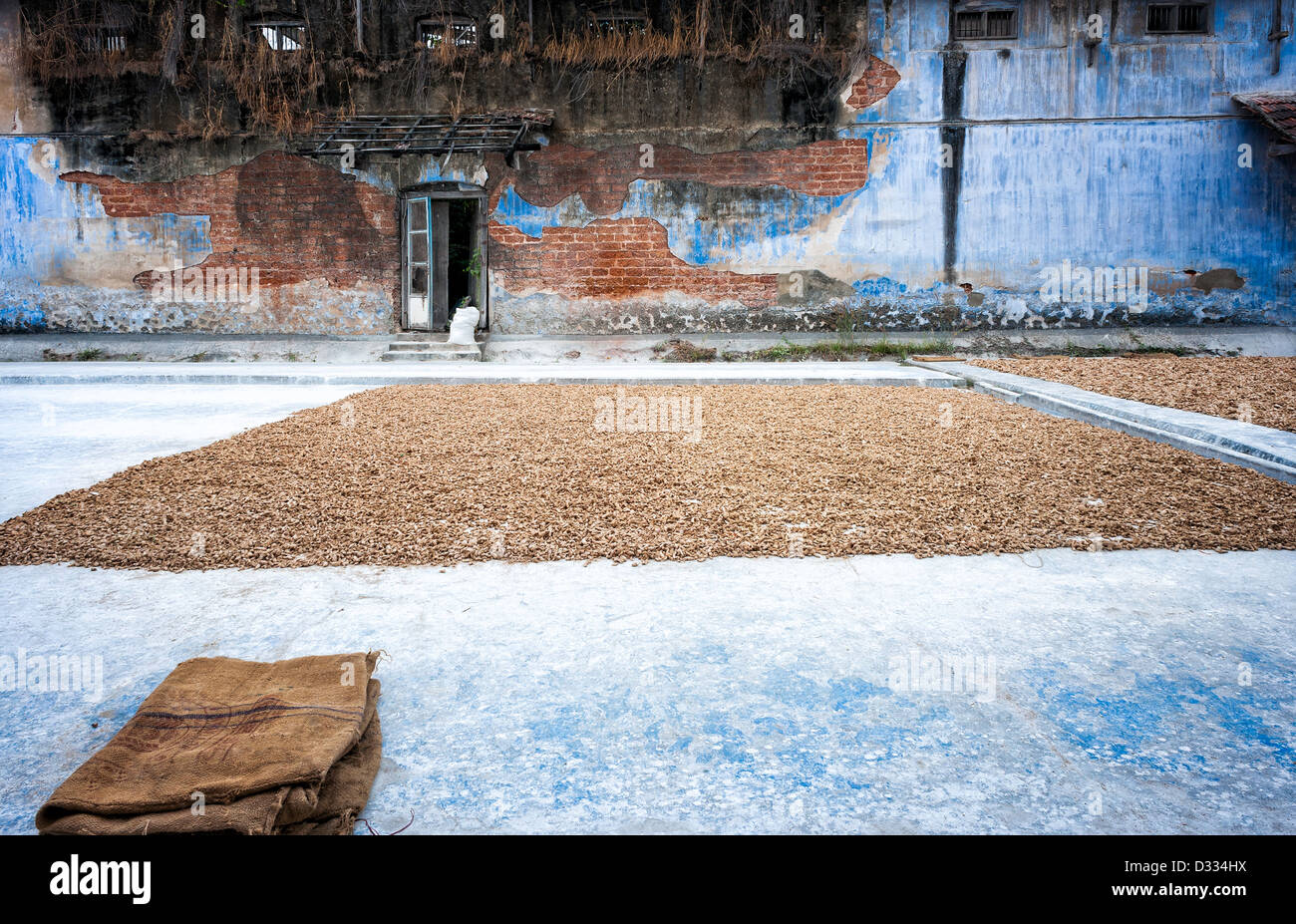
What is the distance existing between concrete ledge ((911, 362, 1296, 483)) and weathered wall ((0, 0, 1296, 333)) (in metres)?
5.06

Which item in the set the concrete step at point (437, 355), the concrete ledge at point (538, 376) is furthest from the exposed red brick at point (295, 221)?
the concrete ledge at point (538, 376)

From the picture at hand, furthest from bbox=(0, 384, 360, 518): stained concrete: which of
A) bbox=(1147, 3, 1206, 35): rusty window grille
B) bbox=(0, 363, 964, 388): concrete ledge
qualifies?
bbox=(1147, 3, 1206, 35): rusty window grille

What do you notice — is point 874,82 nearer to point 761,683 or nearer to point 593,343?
point 593,343

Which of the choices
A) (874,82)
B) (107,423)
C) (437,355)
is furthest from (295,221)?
(874,82)

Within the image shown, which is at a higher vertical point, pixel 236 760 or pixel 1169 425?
→ pixel 1169 425

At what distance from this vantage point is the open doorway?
38.4 ft

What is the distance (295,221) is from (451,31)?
11.9 feet

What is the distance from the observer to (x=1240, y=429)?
14.1 ft

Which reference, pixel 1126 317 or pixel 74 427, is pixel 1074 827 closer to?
pixel 74 427

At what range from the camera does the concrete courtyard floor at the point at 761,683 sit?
49.6 inches

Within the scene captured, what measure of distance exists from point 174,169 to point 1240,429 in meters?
13.3

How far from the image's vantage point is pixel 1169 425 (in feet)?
14.9

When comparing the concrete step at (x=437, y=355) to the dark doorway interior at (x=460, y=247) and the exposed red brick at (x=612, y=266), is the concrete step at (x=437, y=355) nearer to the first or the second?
the exposed red brick at (x=612, y=266)
